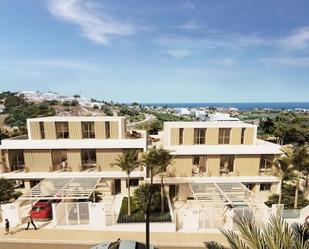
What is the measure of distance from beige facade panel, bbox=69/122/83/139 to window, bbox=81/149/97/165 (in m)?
1.97

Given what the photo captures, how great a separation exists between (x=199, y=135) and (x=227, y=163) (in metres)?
4.38

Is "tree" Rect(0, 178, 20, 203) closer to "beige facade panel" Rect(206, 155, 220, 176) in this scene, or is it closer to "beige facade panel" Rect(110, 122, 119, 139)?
"beige facade panel" Rect(110, 122, 119, 139)

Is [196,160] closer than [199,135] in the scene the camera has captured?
Yes

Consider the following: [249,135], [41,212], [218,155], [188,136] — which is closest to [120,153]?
[188,136]

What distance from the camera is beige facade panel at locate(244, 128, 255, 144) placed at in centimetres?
2727

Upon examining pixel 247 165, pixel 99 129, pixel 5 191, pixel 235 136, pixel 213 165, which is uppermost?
pixel 99 129

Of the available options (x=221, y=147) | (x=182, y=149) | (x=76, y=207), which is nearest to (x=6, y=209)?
(x=76, y=207)

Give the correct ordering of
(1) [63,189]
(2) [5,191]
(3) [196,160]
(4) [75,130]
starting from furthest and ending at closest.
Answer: (4) [75,130] < (3) [196,160] < (2) [5,191] < (1) [63,189]

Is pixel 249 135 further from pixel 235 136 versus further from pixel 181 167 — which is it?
pixel 181 167

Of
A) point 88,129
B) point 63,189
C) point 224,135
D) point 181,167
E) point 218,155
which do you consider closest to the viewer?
point 63,189

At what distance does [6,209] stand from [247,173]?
23671 millimetres

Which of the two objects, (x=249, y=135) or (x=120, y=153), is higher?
(x=249, y=135)

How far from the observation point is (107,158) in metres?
27.0

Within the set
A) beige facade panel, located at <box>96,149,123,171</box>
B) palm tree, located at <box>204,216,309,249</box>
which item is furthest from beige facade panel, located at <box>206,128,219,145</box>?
palm tree, located at <box>204,216,309,249</box>
